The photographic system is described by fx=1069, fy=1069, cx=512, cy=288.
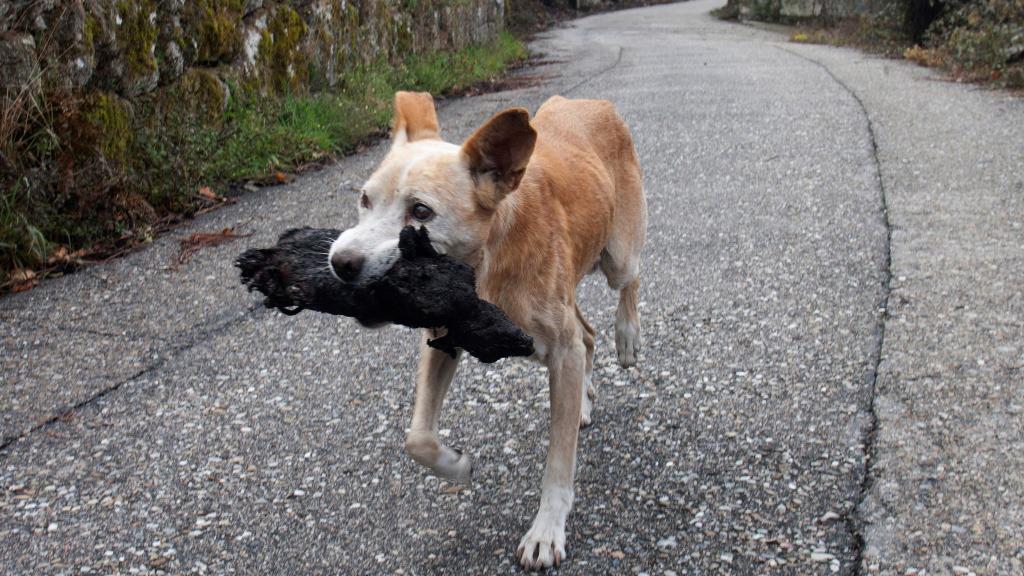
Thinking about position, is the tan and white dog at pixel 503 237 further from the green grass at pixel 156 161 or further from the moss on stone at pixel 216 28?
the moss on stone at pixel 216 28

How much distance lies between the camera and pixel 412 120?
3789 millimetres

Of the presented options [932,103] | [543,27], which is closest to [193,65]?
[932,103]

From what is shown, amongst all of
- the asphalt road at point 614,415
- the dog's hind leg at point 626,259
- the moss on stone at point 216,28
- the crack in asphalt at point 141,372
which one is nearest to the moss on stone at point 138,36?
the moss on stone at point 216,28

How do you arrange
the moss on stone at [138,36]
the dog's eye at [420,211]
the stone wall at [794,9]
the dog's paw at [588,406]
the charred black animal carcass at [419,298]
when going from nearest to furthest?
1. the charred black animal carcass at [419,298]
2. the dog's eye at [420,211]
3. the dog's paw at [588,406]
4. the moss on stone at [138,36]
5. the stone wall at [794,9]

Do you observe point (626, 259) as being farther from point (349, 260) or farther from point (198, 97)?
point (198, 97)

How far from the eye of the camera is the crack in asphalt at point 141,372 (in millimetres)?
4312

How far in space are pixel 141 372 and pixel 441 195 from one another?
2.35 metres

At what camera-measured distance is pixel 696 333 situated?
541cm

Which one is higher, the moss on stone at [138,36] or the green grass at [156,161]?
the moss on stone at [138,36]

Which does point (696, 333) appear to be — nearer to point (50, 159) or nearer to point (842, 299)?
point (842, 299)

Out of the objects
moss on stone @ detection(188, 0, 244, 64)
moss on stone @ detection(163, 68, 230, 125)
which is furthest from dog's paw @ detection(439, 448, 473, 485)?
moss on stone @ detection(188, 0, 244, 64)

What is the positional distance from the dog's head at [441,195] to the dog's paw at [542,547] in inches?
35.8

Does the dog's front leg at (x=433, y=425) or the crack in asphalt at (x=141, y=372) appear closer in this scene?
the dog's front leg at (x=433, y=425)

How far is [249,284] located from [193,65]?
5919 mm
